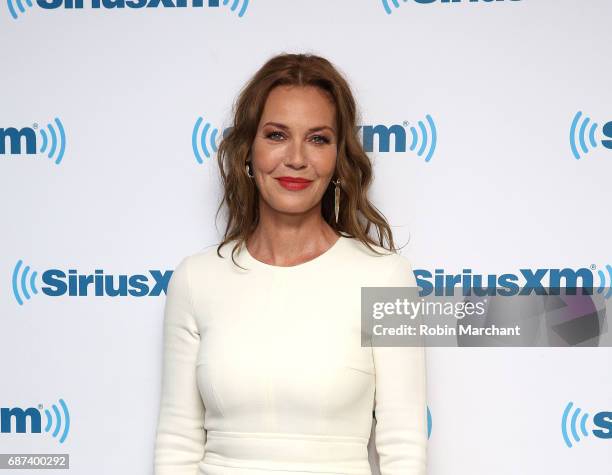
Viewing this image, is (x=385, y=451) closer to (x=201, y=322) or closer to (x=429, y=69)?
(x=201, y=322)

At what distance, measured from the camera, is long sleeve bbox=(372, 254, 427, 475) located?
1.43m

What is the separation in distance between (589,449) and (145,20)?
1.42 m

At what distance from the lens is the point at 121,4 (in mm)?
1726

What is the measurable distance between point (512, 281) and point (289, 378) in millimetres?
584

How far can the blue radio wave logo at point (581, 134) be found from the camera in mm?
1646

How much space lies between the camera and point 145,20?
1719 mm

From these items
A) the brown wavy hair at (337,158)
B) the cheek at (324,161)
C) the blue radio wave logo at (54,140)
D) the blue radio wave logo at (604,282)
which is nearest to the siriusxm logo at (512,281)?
the blue radio wave logo at (604,282)

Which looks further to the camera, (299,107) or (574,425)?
(574,425)

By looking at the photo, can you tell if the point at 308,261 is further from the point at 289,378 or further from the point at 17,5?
the point at 17,5

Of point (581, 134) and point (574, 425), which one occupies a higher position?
point (581, 134)

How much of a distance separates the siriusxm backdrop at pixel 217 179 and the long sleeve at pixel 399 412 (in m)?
0.22

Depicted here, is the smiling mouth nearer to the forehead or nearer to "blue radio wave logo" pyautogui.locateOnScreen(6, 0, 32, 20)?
the forehead

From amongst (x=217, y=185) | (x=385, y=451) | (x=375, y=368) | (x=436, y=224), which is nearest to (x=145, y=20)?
(x=217, y=185)

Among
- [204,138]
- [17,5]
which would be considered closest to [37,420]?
[204,138]
